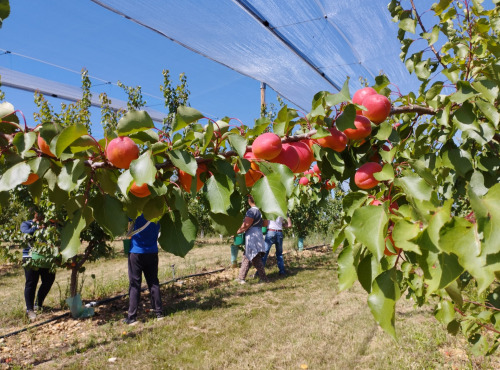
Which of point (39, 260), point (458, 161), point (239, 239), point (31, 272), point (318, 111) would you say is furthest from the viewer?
point (239, 239)

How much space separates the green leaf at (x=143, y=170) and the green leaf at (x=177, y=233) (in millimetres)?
164

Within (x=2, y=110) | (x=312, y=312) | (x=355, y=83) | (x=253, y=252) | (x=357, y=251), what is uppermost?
(x=355, y=83)

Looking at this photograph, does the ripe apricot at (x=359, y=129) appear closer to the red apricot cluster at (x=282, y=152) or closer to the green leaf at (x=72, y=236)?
the red apricot cluster at (x=282, y=152)

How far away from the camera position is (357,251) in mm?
705

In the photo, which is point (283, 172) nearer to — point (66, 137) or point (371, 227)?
point (371, 227)

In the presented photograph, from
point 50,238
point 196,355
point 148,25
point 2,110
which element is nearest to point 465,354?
point 196,355

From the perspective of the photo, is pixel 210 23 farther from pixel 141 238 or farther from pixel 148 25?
pixel 141 238

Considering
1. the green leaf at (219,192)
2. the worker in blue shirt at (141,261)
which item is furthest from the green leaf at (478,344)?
the worker in blue shirt at (141,261)

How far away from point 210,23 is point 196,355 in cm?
435

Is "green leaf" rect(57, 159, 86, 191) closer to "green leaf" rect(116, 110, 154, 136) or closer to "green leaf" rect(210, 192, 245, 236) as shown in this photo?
"green leaf" rect(116, 110, 154, 136)

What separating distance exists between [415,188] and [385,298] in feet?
0.78

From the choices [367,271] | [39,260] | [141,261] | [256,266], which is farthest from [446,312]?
[256,266]

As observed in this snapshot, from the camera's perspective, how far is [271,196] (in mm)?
765

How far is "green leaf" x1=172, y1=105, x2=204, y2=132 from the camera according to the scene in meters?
0.79
